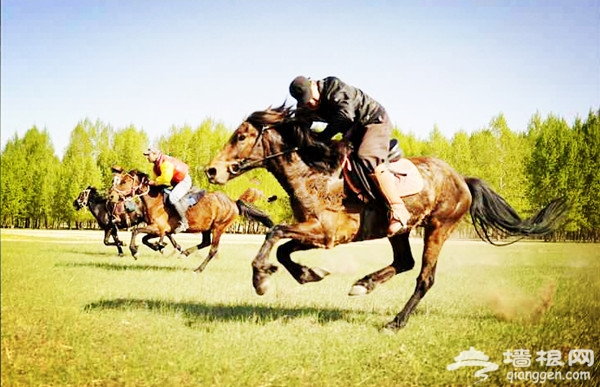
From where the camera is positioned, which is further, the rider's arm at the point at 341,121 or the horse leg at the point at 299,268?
the horse leg at the point at 299,268

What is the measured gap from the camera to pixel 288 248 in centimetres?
409

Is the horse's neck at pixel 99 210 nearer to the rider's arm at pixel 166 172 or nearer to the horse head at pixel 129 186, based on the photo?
the horse head at pixel 129 186

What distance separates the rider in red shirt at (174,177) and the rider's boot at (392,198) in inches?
99.5

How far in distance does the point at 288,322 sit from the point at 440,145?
11.1 feet

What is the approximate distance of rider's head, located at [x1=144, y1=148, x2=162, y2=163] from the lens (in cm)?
521

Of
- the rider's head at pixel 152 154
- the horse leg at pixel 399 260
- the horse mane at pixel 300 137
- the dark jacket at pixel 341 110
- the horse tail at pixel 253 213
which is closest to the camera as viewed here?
the dark jacket at pixel 341 110

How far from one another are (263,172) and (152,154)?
167 centimetres

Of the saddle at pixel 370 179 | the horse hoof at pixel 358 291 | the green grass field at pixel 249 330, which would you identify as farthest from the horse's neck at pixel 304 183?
the green grass field at pixel 249 330

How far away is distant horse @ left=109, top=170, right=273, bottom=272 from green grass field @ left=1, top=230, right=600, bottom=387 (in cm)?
101

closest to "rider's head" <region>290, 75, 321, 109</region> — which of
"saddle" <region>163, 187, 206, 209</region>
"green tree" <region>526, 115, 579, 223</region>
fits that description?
"green tree" <region>526, 115, 579, 223</region>

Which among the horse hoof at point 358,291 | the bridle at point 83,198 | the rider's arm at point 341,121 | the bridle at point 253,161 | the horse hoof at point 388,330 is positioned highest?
the rider's arm at point 341,121

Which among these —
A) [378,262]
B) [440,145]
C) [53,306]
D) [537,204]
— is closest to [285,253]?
[53,306]

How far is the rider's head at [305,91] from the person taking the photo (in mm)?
3643

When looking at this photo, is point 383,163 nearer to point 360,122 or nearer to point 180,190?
point 360,122
